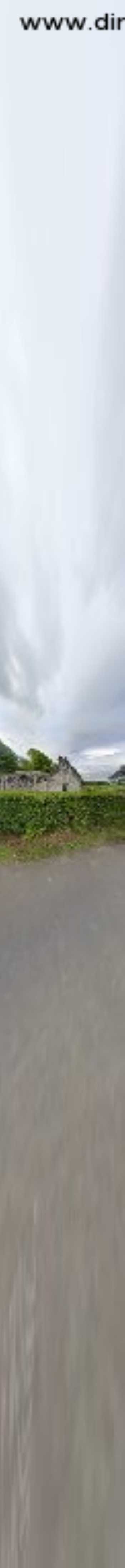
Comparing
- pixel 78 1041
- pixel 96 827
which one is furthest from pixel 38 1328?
pixel 96 827

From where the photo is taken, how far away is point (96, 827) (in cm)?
1891

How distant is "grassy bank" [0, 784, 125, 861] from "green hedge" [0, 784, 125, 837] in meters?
0.01

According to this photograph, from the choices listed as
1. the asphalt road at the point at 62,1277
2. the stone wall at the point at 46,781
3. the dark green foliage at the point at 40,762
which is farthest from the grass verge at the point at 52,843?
the dark green foliage at the point at 40,762

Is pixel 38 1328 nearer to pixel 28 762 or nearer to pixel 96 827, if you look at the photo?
pixel 96 827

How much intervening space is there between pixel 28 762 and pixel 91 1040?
58049 millimetres

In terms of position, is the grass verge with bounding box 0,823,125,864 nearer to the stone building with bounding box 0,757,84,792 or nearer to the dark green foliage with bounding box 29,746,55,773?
the stone building with bounding box 0,757,84,792

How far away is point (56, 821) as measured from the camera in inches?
664

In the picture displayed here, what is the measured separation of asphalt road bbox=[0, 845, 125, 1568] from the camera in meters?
1.65

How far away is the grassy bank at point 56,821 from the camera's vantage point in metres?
15.1

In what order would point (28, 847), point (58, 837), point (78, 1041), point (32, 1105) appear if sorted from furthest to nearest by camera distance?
point (58, 837) → point (28, 847) → point (78, 1041) → point (32, 1105)

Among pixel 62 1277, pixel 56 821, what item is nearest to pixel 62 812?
pixel 56 821

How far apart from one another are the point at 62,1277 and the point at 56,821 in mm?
14573

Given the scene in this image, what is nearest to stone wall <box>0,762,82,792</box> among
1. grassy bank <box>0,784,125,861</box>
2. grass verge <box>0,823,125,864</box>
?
grassy bank <box>0,784,125,861</box>

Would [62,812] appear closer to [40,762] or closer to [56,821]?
[56,821]
